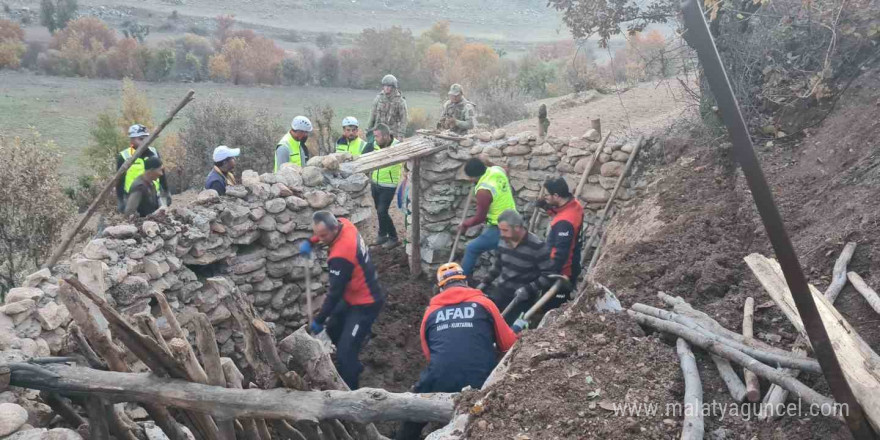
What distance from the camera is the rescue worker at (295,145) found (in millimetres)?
8961

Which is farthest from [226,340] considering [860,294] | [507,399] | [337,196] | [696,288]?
[860,294]

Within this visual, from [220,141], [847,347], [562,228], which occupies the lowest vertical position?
[220,141]

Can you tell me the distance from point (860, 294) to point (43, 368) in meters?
4.98

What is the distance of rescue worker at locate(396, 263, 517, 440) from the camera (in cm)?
499

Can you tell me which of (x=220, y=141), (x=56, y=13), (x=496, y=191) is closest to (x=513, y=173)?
(x=496, y=191)

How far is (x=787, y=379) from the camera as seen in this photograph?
3441mm

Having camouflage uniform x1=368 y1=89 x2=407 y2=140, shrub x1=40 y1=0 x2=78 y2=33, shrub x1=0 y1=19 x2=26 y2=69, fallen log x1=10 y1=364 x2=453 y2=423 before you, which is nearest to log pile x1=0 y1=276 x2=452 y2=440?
fallen log x1=10 y1=364 x2=453 y2=423

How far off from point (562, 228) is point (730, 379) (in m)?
3.56

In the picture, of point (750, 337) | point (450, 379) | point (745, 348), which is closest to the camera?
point (745, 348)

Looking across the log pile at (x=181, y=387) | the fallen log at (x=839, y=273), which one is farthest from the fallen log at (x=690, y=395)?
the log pile at (x=181, y=387)

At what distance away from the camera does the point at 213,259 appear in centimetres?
705

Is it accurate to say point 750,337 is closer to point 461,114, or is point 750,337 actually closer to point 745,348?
point 745,348

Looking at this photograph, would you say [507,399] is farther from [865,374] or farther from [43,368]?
[43,368]

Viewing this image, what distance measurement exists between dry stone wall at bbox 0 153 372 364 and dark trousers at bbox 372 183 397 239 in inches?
51.5
